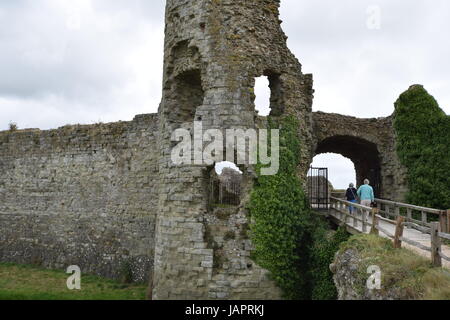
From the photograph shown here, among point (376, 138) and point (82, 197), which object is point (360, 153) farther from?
point (82, 197)

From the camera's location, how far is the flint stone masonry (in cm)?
908

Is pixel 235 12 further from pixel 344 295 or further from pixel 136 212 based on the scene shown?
pixel 136 212

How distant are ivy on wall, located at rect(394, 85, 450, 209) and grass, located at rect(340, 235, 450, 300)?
537 cm

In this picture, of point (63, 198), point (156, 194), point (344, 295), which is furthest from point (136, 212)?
point (344, 295)

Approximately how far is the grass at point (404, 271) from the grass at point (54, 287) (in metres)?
6.70

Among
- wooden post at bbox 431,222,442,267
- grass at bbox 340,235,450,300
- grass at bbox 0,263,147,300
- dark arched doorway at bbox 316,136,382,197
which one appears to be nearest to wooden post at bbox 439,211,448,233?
grass at bbox 340,235,450,300

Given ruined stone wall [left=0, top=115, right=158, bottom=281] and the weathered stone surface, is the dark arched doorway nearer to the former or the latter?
ruined stone wall [left=0, top=115, right=158, bottom=281]

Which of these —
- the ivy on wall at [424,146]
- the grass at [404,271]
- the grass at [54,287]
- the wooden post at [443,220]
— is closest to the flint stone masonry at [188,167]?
the grass at [54,287]

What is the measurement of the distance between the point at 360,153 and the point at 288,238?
30.3 feet

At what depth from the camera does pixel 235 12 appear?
9.44m

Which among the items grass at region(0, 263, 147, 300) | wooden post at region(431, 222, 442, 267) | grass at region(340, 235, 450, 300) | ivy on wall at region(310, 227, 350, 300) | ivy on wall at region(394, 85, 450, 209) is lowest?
grass at region(0, 263, 147, 300)

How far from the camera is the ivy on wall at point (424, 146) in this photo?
40.1 ft

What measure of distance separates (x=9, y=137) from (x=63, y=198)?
428 centimetres

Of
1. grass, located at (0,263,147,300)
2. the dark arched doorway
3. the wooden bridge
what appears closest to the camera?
the wooden bridge
